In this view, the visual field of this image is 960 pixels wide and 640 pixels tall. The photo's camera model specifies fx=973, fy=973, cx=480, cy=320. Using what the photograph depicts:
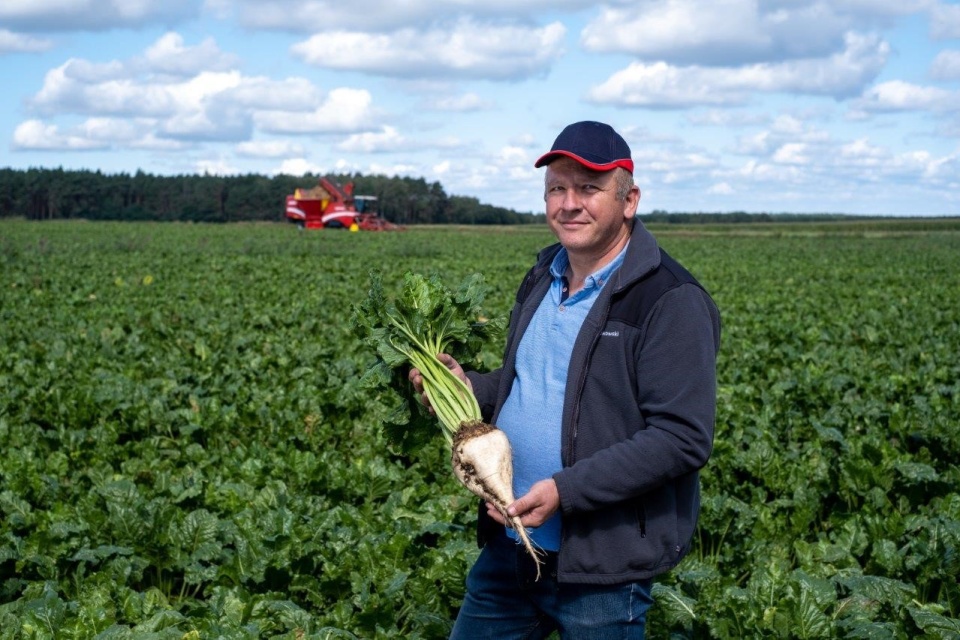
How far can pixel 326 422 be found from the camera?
27.1 ft

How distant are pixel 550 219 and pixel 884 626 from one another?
2.22 m

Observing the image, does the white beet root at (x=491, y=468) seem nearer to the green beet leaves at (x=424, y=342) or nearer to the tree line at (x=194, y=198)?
the green beet leaves at (x=424, y=342)

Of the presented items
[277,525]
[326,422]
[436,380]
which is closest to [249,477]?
[277,525]

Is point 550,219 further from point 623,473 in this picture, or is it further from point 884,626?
point 884,626

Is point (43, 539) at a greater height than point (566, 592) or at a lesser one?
lesser

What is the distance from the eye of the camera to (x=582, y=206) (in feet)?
→ 9.02

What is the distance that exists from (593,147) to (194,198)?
369 ft

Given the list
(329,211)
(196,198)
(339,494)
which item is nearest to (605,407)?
(339,494)

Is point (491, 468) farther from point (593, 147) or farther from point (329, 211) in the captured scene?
point (329, 211)

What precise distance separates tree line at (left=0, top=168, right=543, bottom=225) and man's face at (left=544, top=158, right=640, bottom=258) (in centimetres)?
9821

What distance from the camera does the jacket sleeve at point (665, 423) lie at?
8.44 ft

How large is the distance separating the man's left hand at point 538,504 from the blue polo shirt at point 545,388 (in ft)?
0.53

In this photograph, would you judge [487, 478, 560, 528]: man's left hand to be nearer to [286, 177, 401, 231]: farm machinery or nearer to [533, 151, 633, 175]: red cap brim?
[533, 151, 633, 175]: red cap brim

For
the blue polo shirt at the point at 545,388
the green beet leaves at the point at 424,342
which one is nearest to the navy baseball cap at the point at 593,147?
the blue polo shirt at the point at 545,388
